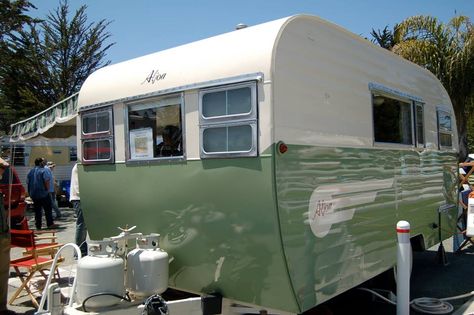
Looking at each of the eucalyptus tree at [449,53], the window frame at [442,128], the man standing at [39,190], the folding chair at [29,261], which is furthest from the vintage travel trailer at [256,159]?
the eucalyptus tree at [449,53]

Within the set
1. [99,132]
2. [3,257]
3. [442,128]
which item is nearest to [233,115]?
[99,132]

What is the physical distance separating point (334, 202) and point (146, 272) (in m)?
1.65

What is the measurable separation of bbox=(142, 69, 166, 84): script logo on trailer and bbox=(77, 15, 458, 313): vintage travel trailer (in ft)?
0.04

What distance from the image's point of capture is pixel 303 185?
3.44 meters

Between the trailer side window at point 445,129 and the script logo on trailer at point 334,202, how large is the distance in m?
2.51

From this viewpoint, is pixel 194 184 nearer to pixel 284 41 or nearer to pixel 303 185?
pixel 303 185

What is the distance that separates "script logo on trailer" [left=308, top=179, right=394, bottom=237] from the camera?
358 centimetres

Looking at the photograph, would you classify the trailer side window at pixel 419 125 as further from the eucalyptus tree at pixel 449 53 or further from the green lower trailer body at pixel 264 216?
the eucalyptus tree at pixel 449 53

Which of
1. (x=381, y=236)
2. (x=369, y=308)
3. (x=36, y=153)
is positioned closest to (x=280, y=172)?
(x=381, y=236)

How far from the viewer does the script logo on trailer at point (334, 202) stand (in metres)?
3.58

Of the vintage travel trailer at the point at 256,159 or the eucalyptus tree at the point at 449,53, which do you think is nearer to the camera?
the vintage travel trailer at the point at 256,159

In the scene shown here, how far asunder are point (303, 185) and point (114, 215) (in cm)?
198

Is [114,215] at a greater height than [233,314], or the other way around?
[114,215]

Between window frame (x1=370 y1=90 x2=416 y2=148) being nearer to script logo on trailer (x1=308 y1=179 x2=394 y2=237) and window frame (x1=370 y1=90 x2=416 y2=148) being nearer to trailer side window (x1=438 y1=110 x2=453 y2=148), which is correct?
script logo on trailer (x1=308 y1=179 x2=394 y2=237)
